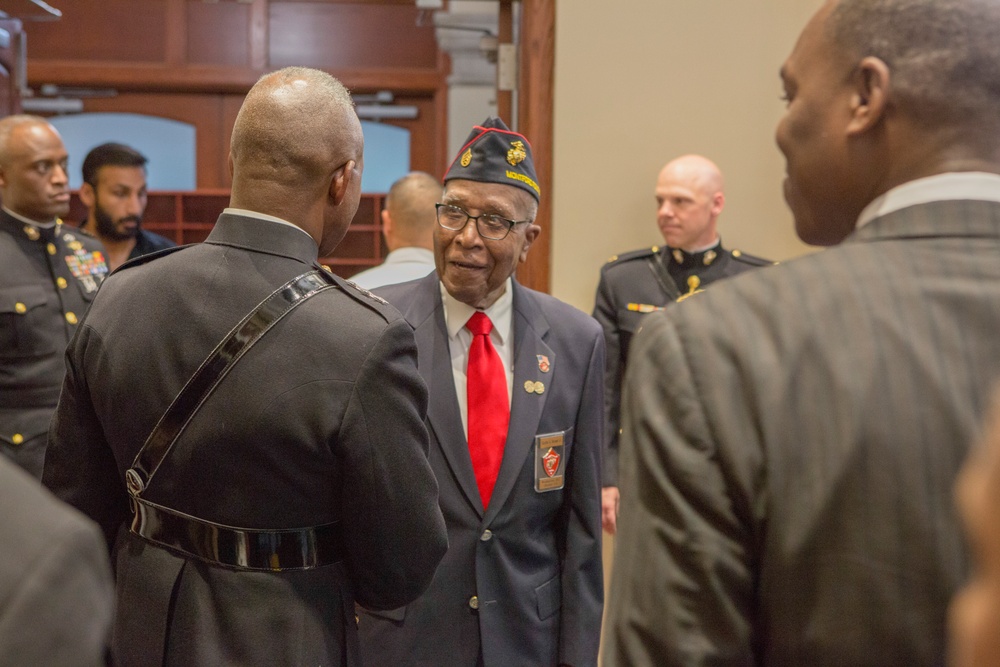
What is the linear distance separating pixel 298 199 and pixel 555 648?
1.08m

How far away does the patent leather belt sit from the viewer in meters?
1.38

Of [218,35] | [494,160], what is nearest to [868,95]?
[494,160]

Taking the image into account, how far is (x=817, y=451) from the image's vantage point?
31.6 inches

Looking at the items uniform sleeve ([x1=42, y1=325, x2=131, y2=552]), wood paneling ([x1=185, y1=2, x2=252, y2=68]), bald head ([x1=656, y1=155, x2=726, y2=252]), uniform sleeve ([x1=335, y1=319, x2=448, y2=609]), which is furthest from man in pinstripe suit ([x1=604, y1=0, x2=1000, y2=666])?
wood paneling ([x1=185, y1=2, x2=252, y2=68])

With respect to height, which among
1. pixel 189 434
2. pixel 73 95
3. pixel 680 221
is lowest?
pixel 189 434

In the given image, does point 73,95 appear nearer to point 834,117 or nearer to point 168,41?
point 168,41

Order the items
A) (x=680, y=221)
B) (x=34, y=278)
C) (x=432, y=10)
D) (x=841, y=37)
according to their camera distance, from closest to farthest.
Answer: (x=841, y=37) → (x=680, y=221) → (x=34, y=278) → (x=432, y=10)

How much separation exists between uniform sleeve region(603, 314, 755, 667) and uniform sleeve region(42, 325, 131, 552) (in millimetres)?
942

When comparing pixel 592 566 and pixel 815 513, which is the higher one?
pixel 815 513

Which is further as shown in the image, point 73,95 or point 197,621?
point 73,95

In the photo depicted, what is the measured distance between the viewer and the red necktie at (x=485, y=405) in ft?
6.48

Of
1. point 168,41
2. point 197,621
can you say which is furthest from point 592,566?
point 168,41

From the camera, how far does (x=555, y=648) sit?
2016mm

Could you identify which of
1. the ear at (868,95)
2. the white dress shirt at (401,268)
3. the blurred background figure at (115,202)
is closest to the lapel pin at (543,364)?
the white dress shirt at (401,268)
